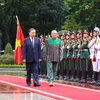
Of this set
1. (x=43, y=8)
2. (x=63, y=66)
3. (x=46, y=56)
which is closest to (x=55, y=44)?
(x=46, y=56)

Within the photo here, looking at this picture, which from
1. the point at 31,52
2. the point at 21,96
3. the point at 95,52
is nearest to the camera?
the point at 21,96

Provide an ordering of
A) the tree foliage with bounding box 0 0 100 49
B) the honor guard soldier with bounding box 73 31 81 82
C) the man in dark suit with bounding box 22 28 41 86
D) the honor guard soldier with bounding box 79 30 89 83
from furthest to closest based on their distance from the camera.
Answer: the tree foliage with bounding box 0 0 100 49, the honor guard soldier with bounding box 73 31 81 82, the honor guard soldier with bounding box 79 30 89 83, the man in dark suit with bounding box 22 28 41 86

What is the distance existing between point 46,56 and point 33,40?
0.80 metres

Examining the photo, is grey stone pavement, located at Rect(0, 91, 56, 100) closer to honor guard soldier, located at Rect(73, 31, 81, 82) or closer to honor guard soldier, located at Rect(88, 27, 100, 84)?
honor guard soldier, located at Rect(88, 27, 100, 84)

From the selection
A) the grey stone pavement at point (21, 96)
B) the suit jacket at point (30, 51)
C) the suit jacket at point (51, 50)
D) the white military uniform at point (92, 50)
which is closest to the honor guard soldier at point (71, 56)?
the suit jacket at point (51, 50)

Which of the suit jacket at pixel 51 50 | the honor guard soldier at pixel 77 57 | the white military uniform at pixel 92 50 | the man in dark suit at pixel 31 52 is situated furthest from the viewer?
the honor guard soldier at pixel 77 57

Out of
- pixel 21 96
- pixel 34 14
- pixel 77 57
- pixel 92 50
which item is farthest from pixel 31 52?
pixel 34 14

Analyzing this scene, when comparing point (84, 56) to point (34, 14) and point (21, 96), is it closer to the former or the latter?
point (21, 96)

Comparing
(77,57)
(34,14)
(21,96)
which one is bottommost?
(21,96)

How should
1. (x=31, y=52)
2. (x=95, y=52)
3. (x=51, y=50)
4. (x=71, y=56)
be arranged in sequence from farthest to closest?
1. (x=71, y=56)
2. (x=51, y=50)
3. (x=95, y=52)
4. (x=31, y=52)

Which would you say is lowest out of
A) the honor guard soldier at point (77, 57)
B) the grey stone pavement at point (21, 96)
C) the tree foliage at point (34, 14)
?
the grey stone pavement at point (21, 96)

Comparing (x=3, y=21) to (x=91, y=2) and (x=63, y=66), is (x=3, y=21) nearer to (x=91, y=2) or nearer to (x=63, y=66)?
(x=91, y=2)

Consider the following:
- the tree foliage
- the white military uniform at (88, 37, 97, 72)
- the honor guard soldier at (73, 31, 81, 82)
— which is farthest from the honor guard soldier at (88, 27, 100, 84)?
the tree foliage

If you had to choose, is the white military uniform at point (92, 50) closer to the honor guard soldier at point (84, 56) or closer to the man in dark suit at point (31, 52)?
the honor guard soldier at point (84, 56)
